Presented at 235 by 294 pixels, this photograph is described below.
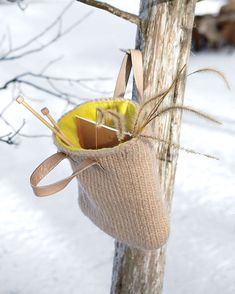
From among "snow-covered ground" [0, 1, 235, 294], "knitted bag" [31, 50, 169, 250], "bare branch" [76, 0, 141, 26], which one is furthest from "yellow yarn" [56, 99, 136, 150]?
"snow-covered ground" [0, 1, 235, 294]

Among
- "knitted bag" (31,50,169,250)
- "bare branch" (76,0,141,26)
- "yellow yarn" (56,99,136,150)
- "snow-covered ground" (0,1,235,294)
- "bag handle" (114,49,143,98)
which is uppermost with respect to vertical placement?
"bare branch" (76,0,141,26)

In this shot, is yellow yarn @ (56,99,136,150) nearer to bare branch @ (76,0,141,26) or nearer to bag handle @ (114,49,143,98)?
bag handle @ (114,49,143,98)

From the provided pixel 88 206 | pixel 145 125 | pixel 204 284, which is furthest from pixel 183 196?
pixel 145 125

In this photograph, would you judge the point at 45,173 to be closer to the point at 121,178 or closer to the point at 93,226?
the point at 121,178

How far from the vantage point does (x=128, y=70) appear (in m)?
1.39

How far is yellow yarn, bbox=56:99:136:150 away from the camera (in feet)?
4.27

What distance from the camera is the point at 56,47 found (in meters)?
5.95

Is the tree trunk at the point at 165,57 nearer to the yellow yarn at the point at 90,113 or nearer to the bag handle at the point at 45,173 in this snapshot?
the yellow yarn at the point at 90,113

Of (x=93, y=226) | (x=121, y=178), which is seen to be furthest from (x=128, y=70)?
(x=93, y=226)

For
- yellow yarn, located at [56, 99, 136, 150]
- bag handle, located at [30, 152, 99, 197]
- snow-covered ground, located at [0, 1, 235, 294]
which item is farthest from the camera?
snow-covered ground, located at [0, 1, 235, 294]

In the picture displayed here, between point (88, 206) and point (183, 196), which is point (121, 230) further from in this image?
point (183, 196)

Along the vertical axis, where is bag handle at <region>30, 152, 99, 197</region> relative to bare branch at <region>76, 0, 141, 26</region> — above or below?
below

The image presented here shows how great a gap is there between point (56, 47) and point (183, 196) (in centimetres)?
304

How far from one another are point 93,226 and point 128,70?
6.52 feet
